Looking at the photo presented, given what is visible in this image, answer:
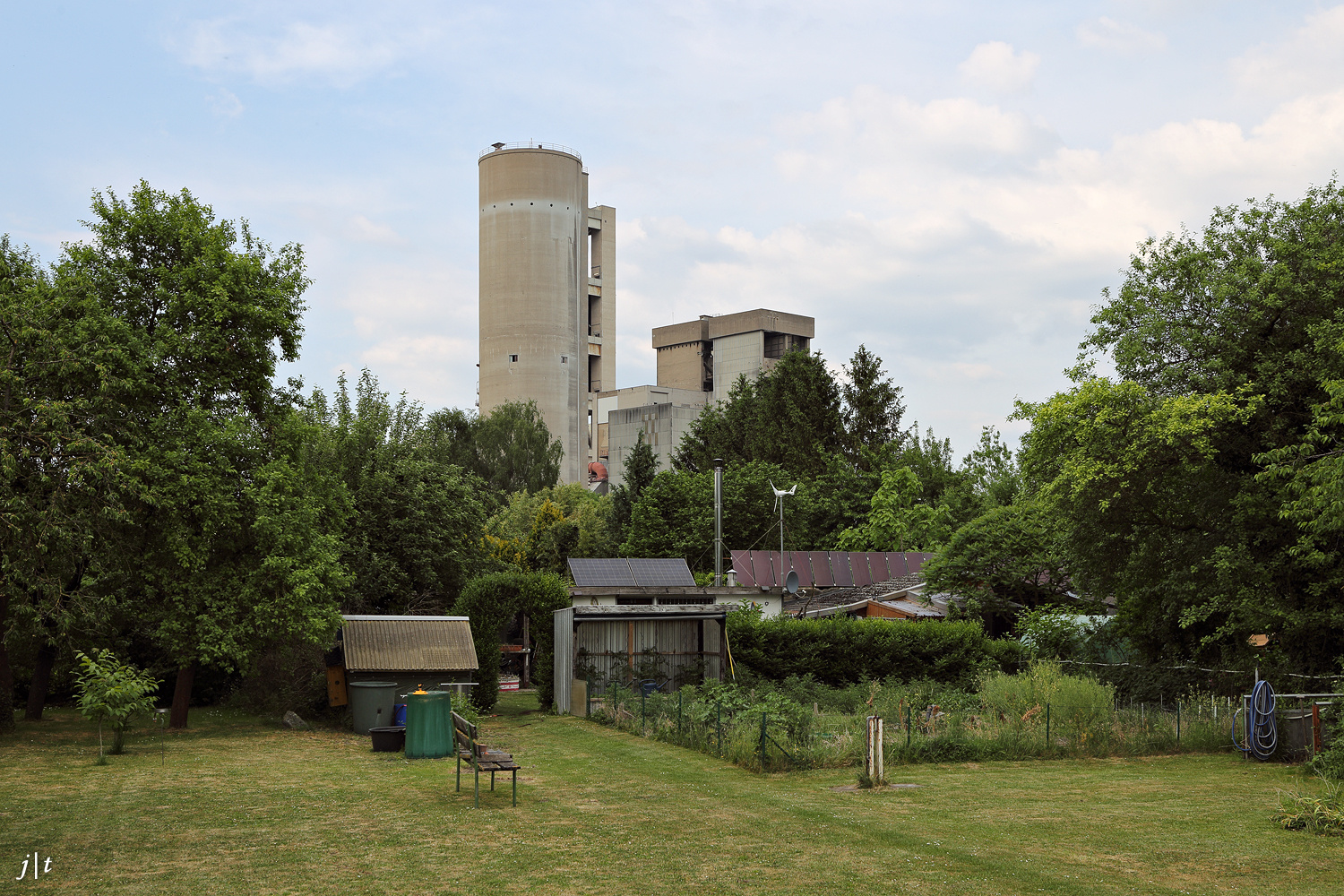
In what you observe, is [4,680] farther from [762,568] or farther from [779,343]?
[779,343]

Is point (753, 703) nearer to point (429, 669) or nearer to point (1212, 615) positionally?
point (429, 669)

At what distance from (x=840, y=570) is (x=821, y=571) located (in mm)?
1173

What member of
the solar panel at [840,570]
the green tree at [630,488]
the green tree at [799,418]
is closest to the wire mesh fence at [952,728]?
the solar panel at [840,570]

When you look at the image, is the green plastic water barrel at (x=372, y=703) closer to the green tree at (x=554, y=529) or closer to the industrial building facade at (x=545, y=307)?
the green tree at (x=554, y=529)

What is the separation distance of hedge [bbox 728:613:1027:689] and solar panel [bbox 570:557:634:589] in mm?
4555

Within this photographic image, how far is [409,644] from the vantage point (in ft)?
88.0

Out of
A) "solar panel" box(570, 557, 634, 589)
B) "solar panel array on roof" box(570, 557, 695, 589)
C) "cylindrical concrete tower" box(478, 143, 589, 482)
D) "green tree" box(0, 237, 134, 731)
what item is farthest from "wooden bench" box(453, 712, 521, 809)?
"cylindrical concrete tower" box(478, 143, 589, 482)

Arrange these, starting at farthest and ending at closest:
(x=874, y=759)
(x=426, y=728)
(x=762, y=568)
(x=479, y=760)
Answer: (x=762, y=568)
(x=426, y=728)
(x=874, y=759)
(x=479, y=760)

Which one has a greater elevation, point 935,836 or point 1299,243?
point 1299,243

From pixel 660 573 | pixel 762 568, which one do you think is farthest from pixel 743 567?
pixel 660 573

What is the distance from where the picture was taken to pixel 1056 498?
87.6ft

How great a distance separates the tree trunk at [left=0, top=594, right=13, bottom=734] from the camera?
23719 millimetres

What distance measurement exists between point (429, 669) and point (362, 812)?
473 inches

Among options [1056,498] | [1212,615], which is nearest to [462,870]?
[1056,498]
